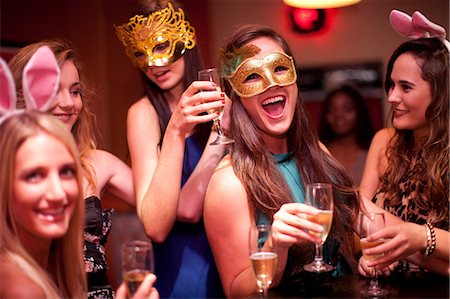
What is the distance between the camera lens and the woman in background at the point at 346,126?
4.93 metres

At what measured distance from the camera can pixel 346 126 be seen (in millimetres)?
5027

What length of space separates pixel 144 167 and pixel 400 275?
1.03m

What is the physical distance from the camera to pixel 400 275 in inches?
97.6

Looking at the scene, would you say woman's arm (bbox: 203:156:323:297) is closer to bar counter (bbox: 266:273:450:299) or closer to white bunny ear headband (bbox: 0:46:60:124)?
bar counter (bbox: 266:273:450:299)

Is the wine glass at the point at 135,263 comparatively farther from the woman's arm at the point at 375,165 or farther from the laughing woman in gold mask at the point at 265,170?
the woman's arm at the point at 375,165

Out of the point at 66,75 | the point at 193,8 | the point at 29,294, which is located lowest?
the point at 29,294

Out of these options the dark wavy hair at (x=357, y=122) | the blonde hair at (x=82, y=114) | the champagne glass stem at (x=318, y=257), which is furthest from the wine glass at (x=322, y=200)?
the dark wavy hair at (x=357, y=122)

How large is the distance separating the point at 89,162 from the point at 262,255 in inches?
39.4

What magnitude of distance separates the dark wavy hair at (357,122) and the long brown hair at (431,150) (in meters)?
2.04

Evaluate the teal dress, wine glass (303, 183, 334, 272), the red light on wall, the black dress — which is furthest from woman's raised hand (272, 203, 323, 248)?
the red light on wall

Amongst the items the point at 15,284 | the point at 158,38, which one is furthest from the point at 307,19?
the point at 15,284

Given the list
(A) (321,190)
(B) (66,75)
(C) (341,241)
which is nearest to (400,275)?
(C) (341,241)

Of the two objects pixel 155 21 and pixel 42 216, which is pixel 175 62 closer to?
pixel 155 21

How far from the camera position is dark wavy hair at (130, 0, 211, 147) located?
2.88 m
